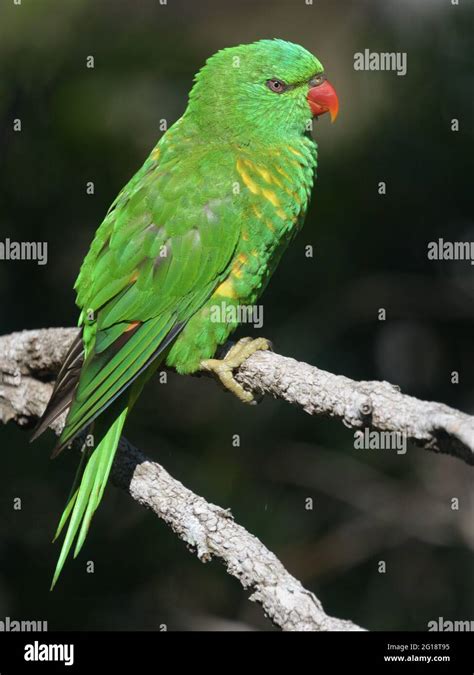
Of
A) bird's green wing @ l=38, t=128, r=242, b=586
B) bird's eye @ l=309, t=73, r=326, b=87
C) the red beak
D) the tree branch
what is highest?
bird's eye @ l=309, t=73, r=326, b=87

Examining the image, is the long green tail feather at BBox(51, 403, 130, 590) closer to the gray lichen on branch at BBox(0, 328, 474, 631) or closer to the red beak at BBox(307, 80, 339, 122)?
the gray lichen on branch at BBox(0, 328, 474, 631)

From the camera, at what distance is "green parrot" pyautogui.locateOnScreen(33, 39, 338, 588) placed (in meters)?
2.94

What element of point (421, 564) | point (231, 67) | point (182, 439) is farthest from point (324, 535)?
point (231, 67)

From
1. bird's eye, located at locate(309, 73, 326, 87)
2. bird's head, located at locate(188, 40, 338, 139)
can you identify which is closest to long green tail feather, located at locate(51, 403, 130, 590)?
bird's head, located at locate(188, 40, 338, 139)

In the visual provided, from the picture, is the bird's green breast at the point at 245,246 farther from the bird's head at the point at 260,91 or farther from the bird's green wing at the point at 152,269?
the bird's head at the point at 260,91

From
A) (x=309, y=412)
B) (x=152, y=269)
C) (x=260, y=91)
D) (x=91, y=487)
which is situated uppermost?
(x=260, y=91)

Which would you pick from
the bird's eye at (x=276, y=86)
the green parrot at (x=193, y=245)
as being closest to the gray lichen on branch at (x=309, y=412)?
the green parrot at (x=193, y=245)

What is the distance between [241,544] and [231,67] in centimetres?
197

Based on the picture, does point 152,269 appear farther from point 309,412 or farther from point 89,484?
point 309,412

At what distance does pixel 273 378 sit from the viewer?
8.83 ft

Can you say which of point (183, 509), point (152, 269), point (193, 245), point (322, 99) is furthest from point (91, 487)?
point (322, 99)

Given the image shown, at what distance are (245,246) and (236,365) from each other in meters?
0.47

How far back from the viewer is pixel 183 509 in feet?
8.21

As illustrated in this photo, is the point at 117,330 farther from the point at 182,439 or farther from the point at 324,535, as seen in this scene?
the point at 324,535
